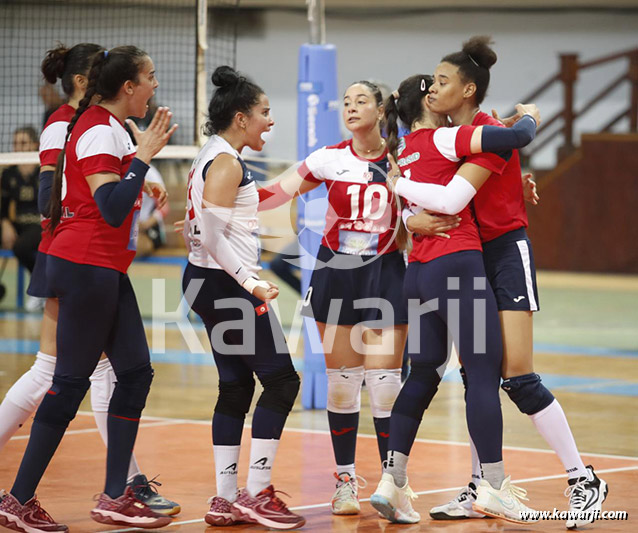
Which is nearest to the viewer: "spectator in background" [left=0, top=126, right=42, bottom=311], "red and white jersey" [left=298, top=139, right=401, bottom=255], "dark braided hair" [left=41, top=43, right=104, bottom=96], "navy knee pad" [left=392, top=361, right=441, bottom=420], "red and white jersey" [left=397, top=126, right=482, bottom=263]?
"red and white jersey" [left=397, top=126, right=482, bottom=263]

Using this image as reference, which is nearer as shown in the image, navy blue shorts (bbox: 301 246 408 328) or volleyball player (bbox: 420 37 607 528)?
volleyball player (bbox: 420 37 607 528)

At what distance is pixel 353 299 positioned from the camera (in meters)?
5.11

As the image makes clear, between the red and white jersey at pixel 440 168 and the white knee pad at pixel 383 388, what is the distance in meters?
0.65

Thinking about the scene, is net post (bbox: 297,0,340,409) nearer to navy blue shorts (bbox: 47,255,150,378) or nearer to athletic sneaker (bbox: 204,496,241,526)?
athletic sneaker (bbox: 204,496,241,526)

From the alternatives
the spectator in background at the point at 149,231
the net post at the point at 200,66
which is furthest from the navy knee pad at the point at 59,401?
the spectator in background at the point at 149,231

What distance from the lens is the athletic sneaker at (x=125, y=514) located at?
4.50 m

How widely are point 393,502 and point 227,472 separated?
699mm

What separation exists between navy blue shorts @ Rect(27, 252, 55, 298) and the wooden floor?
0.92m

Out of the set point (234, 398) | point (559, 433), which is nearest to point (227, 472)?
point (234, 398)

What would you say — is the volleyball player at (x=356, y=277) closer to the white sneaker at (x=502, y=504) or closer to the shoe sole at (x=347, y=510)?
the shoe sole at (x=347, y=510)

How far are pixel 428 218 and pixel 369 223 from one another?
1.99ft

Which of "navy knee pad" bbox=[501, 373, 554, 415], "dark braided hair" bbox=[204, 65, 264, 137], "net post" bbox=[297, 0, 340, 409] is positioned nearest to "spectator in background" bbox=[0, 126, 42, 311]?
"net post" bbox=[297, 0, 340, 409]

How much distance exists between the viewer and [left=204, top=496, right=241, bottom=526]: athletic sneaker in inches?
181

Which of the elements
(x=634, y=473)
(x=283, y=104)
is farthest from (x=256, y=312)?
(x=283, y=104)
